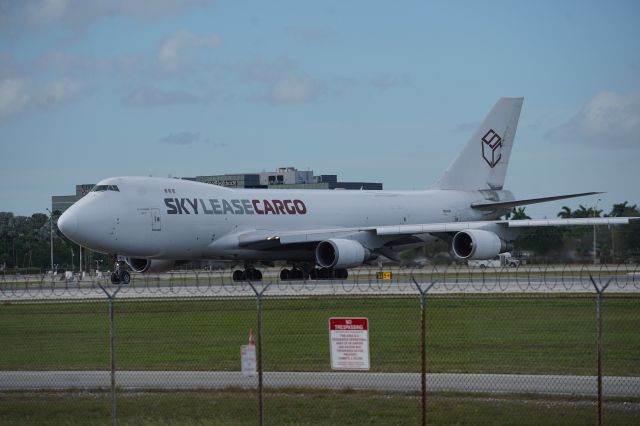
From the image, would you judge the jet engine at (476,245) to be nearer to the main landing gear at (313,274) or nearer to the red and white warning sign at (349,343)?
the main landing gear at (313,274)

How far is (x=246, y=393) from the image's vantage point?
19125mm

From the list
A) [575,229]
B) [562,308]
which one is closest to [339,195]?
[575,229]

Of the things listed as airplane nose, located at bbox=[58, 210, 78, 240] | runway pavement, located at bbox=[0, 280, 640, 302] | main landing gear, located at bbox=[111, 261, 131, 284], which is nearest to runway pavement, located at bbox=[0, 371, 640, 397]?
runway pavement, located at bbox=[0, 280, 640, 302]

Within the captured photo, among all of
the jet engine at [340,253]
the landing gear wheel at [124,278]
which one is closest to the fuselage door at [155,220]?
the landing gear wheel at [124,278]

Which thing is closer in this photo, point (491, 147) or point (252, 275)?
point (252, 275)

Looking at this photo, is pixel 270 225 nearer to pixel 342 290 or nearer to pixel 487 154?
pixel 342 290

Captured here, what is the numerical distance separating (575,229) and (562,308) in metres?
24.7

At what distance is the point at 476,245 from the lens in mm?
51062

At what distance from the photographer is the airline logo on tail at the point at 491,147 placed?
66.0 metres

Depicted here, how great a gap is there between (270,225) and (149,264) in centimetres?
618

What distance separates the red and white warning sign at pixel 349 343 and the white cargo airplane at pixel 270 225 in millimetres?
33324

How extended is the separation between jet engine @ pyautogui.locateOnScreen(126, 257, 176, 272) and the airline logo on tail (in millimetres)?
21161

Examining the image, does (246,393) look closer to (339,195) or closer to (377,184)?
(339,195)

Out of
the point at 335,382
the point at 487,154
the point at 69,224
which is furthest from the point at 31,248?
the point at 335,382
